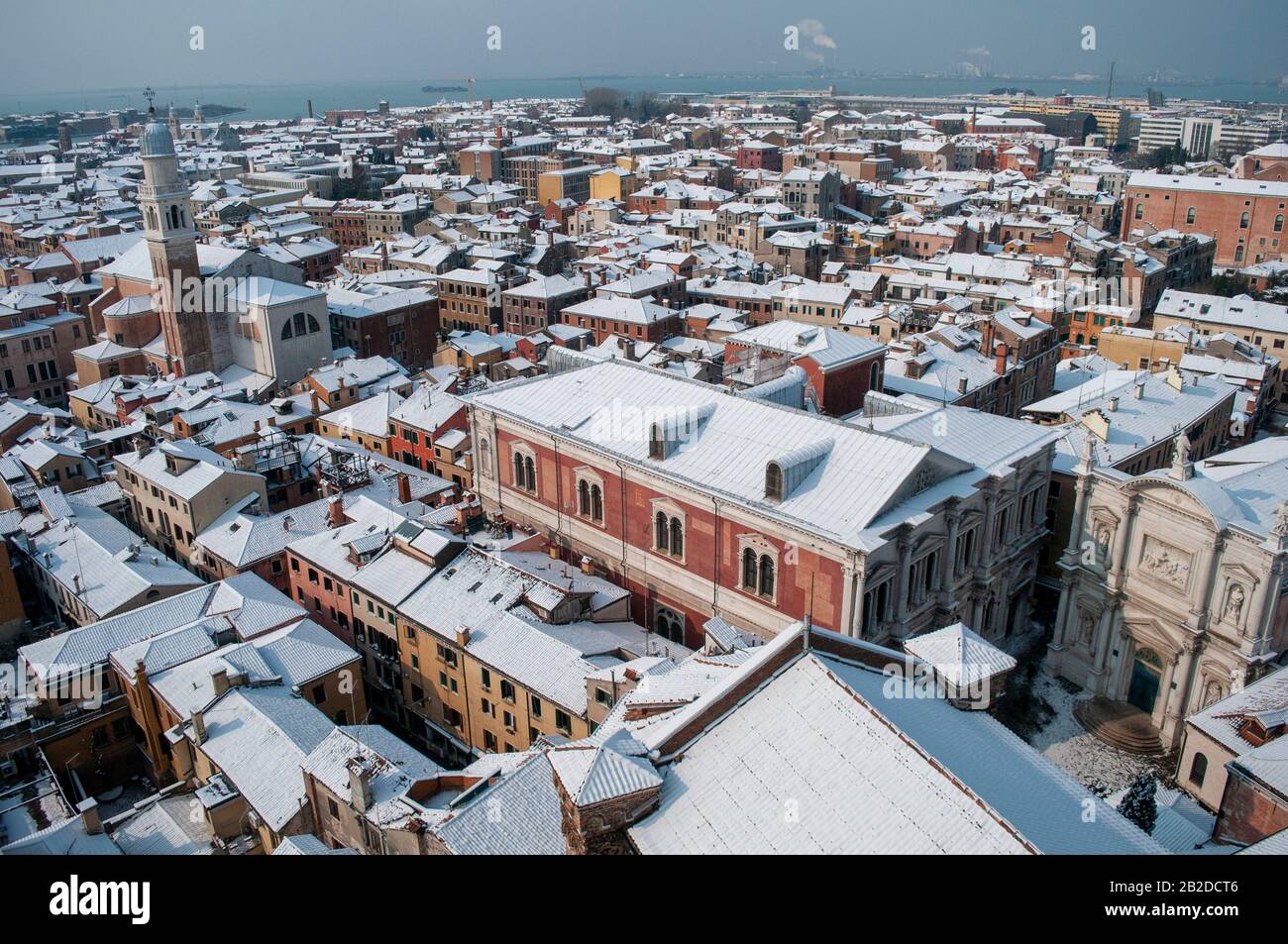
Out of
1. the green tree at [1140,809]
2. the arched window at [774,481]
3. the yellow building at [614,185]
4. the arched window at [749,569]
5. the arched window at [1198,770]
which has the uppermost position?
the yellow building at [614,185]

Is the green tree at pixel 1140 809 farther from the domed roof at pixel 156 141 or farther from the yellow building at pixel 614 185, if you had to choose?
the yellow building at pixel 614 185

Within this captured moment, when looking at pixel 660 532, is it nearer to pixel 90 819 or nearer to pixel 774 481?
pixel 774 481

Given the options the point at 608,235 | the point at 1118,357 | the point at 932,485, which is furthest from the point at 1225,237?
the point at 932,485

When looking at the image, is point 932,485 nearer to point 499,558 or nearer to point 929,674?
point 929,674

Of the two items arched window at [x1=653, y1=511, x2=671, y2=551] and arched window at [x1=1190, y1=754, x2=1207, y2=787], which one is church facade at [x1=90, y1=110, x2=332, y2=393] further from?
arched window at [x1=1190, y1=754, x2=1207, y2=787]

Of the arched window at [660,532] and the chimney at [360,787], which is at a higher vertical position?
the arched window at [660,532]

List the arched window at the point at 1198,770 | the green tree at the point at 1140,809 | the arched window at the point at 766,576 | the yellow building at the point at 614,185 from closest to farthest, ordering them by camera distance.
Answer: the green tree at the point at 1140,809, the arched window at the point at 1198,770, the arched window at the point at 766,576, the yellow building at the point at 614,185

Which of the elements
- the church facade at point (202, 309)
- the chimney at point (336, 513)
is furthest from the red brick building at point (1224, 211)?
the chimney at point (336, 513)

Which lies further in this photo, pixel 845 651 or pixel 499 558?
pixel 499 558
